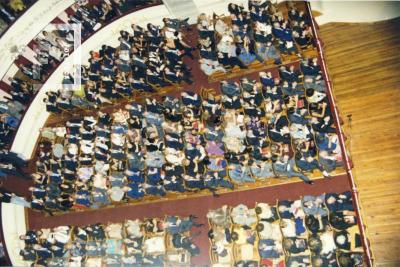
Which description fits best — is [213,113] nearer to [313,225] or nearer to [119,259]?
[313,225]

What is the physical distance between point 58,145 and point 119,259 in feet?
13.8

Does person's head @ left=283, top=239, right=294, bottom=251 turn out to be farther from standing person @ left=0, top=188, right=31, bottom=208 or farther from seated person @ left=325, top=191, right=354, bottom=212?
standing person @ left=0, top=188, right=31, bottom=208

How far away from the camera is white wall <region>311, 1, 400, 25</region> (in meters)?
8.96

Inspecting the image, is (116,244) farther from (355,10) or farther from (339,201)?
(355,10)

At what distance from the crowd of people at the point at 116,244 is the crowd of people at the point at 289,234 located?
87 centimetres

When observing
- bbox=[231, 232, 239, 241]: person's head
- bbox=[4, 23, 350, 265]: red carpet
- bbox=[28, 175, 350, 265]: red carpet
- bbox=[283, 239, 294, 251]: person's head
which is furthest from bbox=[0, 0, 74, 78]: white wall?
bbox=[283, 239, 294, 251]: person's head

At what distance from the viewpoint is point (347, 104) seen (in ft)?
29.9

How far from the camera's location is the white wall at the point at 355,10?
8.96m

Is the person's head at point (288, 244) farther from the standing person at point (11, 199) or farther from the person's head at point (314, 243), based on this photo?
the standing person at point (11, 199)

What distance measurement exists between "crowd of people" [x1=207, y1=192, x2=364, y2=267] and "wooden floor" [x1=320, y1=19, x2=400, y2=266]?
586mm

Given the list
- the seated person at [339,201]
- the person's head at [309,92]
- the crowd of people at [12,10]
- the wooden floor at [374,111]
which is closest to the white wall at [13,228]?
the crowd of people at [12,10]

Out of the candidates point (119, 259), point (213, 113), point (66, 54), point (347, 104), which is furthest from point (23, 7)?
point (347, 104)

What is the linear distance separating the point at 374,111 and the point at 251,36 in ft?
12.0

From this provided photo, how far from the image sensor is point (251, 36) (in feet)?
33.1
